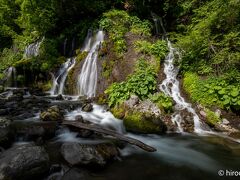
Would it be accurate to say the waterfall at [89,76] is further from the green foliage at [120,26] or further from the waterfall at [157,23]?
the waterfall at [157,23]

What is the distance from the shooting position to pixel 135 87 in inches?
315

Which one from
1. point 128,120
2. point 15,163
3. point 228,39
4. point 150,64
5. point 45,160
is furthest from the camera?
point 150,64

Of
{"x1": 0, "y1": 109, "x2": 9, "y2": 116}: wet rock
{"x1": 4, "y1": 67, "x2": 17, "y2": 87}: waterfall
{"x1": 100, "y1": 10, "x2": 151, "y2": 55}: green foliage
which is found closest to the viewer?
{"x1": 0, "y1": 109, "x2": 9, "y2": 116}: wet rock

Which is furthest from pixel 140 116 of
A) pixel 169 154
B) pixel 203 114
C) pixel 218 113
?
pixel 218 113

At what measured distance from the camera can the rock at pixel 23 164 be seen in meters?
4.10

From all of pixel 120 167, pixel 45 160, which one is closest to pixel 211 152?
pixel 120 167

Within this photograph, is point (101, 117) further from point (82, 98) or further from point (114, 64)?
point (114, 64)

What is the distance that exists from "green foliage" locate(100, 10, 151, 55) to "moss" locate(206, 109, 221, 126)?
468 cm

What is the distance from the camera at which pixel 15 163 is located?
165 inches

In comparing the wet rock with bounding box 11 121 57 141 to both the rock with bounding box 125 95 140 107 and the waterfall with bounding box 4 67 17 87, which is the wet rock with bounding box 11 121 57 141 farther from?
the waterfall with bounding box 4 67 17 87

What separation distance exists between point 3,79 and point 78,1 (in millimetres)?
6707

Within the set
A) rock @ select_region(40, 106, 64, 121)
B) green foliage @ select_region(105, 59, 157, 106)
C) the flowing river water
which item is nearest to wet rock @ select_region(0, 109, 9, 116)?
the flowing river water

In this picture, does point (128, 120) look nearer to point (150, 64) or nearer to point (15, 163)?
point (150, 64)

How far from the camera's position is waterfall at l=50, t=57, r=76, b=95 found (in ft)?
39.4
